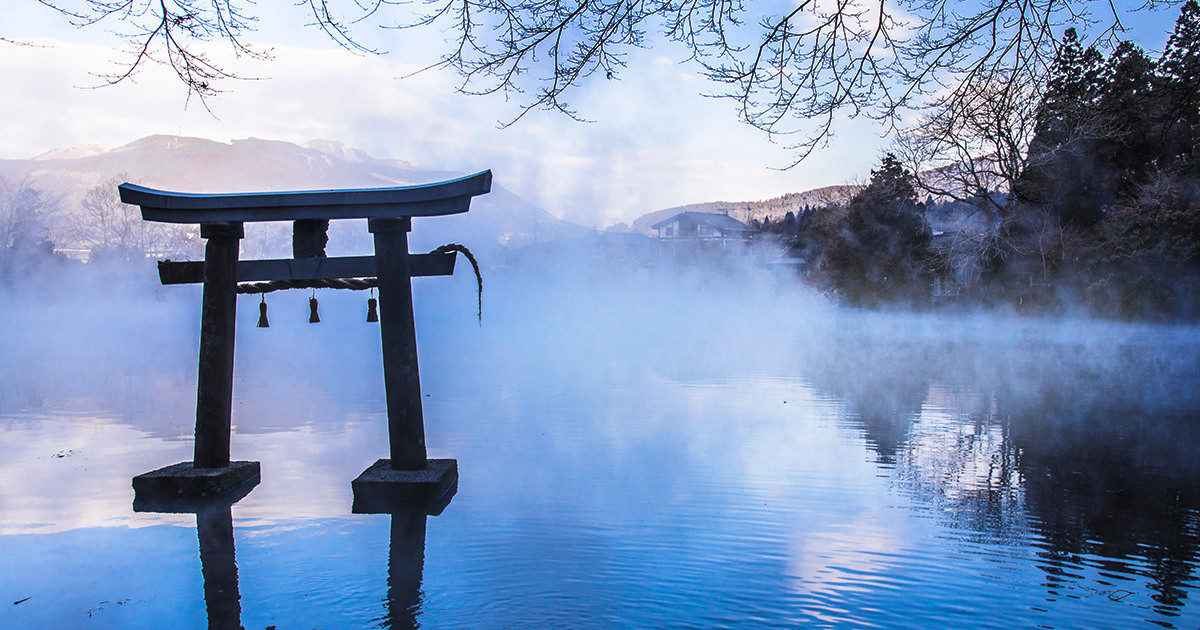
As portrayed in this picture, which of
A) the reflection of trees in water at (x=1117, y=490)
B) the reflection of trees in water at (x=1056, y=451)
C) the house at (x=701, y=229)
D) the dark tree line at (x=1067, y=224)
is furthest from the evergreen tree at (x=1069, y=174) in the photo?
the house at (x=701, y=229)

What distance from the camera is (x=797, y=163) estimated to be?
18.2 ft

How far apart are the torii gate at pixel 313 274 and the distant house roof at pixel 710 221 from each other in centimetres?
5520

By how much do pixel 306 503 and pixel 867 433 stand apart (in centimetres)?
577

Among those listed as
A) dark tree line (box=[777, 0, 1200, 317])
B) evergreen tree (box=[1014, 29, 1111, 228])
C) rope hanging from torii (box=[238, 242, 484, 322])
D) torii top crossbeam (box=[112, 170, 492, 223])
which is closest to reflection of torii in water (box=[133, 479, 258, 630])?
rope hanging from torii (box=[238, 242, 484, 322])

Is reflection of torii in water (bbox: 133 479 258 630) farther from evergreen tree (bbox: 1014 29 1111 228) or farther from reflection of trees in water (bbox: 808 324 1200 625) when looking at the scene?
evergreen tree (bbox: 1014 29 1111 228)

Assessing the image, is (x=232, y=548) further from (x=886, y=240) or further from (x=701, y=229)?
(x=701, y=229)

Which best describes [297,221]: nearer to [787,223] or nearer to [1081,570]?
[1081,570]

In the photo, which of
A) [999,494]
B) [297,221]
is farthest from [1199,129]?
[297,221]

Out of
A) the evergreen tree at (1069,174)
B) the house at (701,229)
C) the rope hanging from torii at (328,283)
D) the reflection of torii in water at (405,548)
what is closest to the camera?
the reflection of torii in water at (405,548)

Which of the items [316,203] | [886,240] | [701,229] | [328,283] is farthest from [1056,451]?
[701,229]

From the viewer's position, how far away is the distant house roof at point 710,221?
199ft

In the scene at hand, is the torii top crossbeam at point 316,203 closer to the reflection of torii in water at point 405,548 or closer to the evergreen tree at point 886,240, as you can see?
the reflection of torii in water at point 405,548

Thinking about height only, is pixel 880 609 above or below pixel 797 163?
below

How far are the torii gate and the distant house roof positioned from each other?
181 feet
